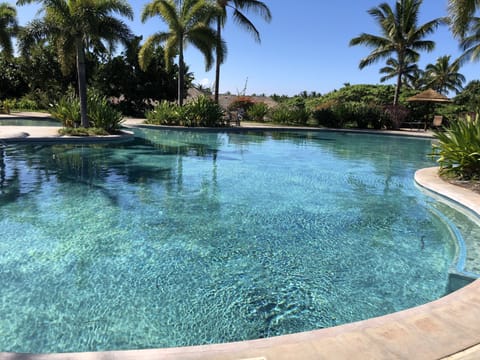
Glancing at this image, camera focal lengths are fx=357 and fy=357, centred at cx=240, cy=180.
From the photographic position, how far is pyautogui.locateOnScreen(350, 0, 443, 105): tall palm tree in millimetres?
26875

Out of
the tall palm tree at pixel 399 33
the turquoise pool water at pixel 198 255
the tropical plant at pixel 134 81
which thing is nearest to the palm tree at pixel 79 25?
the turquoise pool water at pixel 198 255

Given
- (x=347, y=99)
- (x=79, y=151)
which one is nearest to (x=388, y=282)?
(x=79, y=151)

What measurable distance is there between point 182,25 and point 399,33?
16685 millimetres

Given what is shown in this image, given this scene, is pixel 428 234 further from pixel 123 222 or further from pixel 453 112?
pixel 453 112

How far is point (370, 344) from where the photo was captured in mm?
2465

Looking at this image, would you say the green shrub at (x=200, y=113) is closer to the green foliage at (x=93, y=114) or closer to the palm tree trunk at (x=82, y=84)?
the green foliage at (x=93, y=114)

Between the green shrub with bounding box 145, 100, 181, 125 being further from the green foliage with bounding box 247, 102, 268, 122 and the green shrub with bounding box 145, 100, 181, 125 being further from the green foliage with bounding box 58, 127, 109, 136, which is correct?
the green foliage with bounding box 247, 102, 268, 122

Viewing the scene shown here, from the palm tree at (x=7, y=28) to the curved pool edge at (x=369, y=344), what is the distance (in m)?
31.5

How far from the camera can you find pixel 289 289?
13.2ft

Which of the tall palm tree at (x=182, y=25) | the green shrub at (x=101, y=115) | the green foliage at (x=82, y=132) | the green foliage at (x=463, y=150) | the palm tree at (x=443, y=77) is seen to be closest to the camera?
the green foliage at (x=463, y=150)

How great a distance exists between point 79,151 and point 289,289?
1089cm

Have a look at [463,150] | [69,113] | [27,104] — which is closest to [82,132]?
[69,113]

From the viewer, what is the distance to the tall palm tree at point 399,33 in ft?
88.2

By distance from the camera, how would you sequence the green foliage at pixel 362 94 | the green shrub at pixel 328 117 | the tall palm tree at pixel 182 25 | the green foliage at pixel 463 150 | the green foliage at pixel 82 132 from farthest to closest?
the green foliage at pixel 362 94 < the green shrub at pixel 328 117 < the tall palm tree at pixel 182 25 < the green foliage at pixel 82 132 < the green foliage at pixel 463 150
